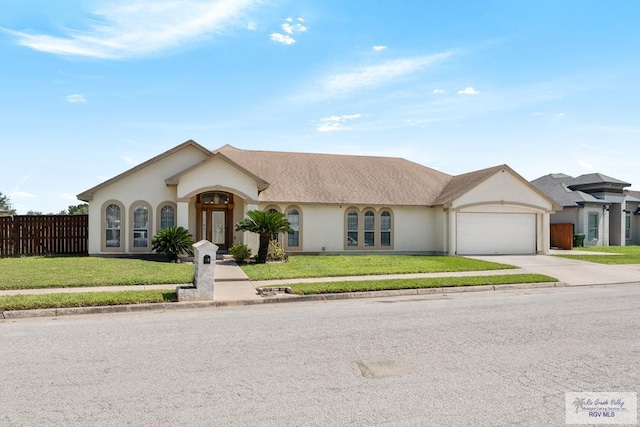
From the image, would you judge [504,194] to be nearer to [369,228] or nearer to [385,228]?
[385,228]

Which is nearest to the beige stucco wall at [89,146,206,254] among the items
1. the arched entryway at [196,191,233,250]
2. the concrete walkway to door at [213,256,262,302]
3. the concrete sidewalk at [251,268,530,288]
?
the arched entryway at [196,191,233,250]

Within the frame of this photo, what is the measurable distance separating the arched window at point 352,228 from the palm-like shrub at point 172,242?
28.2 ft

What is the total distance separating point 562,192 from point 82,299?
3432 cm

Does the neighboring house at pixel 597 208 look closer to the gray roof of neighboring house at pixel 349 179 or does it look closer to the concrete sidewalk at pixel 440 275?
the gray roof of neighboring house at pixel 349 179

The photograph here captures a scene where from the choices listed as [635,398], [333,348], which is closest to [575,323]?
[635,398]

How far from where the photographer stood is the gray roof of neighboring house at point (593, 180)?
112 ft

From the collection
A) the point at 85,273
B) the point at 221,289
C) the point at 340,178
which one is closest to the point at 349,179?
the point at 340,178

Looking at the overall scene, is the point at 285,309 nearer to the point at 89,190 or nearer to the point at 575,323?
the point at 575,323

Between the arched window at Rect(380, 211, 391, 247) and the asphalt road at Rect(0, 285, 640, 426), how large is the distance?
14.9 m

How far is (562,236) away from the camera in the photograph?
3023 cm

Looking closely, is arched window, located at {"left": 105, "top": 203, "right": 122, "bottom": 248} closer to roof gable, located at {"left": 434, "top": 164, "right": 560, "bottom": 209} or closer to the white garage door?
roof gable, located at {"left": 434, "top": 164, "right": 560, "bottom": 209}

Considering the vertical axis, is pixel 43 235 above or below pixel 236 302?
above

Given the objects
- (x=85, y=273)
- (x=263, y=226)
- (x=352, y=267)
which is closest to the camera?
(x=85, y=273)

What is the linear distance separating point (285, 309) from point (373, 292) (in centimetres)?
317
